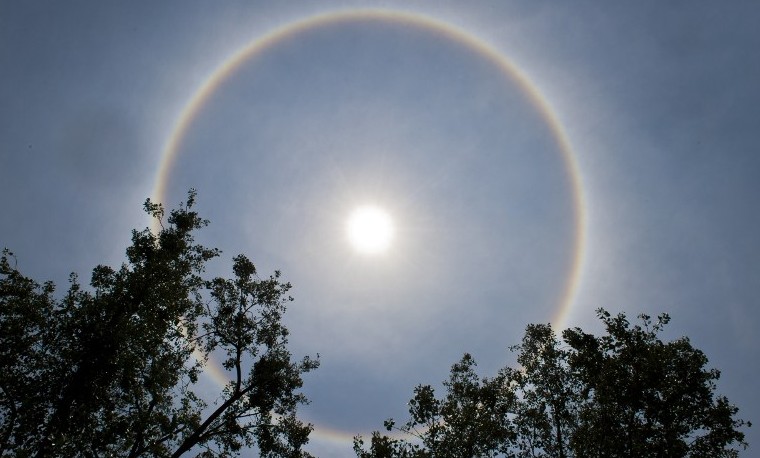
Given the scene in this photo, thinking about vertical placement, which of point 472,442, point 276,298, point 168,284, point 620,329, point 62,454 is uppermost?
point 276,298

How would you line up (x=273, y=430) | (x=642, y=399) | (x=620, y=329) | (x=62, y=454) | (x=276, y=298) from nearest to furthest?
(x=62, y=454)
(x=642, y=399)
(x=620, y=329)
(x=273, y=430)
(x=276, y=298)

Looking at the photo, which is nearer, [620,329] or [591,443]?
[591,443]

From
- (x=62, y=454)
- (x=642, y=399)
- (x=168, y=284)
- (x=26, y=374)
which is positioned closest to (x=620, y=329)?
(x=642, y=399)

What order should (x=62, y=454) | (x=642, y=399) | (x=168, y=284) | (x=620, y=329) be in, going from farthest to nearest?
(x=168, y=284), (x=620, y=329), (x=642, y=399), (x=62, y=454)

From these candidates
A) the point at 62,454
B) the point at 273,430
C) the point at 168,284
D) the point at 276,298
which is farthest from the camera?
the point at 276,298

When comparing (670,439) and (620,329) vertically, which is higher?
(620,329)

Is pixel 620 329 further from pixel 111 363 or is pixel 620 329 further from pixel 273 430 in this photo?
pixel 111 363

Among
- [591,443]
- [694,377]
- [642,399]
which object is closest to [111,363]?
[591,443]

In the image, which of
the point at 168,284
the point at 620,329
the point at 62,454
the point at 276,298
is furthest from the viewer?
the point at 276,298

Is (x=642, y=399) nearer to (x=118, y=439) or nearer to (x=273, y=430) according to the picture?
(x=273, y=430)
